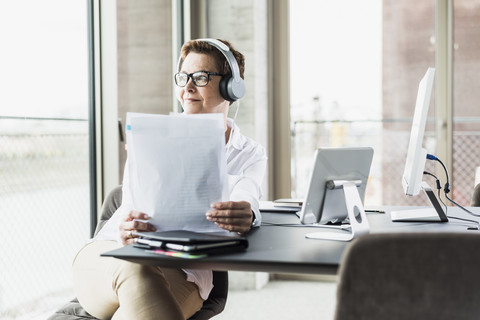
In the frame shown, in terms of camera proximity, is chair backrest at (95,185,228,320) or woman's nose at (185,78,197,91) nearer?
chair backrest at (95,185,228,320)

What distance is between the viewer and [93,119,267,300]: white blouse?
5.53 ft

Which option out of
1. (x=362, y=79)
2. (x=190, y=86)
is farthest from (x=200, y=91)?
(x=362, y=79)

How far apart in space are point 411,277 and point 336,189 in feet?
2.15

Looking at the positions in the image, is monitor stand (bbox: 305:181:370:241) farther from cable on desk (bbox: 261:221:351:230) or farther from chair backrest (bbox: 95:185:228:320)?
chair backrest (bbox: 95:185:228:320)

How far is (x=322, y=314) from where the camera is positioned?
328cm

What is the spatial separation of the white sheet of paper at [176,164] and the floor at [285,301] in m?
1.81

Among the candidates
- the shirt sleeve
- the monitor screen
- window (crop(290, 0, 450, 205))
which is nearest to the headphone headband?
the shirt sleeve

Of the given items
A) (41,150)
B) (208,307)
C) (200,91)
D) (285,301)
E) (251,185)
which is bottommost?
(285,301)

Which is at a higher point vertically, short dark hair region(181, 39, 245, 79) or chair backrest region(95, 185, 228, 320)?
short dark hair region(181, 39, 245, 79)

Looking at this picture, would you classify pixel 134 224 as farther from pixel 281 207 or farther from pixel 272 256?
pixel 281 207

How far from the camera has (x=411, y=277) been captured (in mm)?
958

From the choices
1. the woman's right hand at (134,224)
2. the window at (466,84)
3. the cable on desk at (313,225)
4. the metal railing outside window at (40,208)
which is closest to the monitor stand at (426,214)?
the cable on desk at (313,225)

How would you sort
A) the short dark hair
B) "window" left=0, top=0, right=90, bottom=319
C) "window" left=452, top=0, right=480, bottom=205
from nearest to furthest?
the short dark hair < "window" left=0, top=0, right=90, bottom=319 < "window" left=452, top=0, right=480, bottom=205

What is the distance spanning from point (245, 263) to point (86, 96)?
1.74 metres
